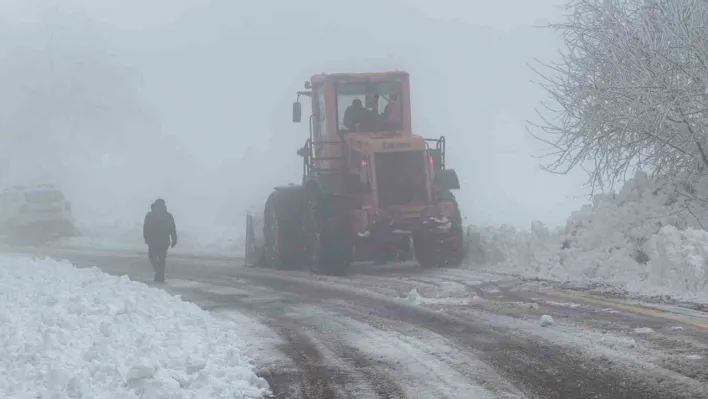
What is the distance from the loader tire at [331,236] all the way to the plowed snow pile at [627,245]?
7.92 feet

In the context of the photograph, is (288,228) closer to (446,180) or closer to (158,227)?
(158,227)

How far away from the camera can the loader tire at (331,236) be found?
51.0 ft

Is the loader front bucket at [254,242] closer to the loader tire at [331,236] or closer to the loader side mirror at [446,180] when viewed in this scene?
the loader tire at [331,236]

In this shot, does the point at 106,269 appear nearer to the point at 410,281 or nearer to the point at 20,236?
the point at 410,281

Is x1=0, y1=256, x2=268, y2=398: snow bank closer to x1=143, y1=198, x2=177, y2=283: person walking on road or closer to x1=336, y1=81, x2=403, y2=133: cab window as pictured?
x1=143, y1=198, x2=177, y2=283: person walking on road

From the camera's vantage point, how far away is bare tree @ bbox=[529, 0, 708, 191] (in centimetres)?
1321

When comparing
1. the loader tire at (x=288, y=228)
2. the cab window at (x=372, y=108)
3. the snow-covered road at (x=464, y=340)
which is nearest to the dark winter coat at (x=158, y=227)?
the loader tire at (x=288, y=228)

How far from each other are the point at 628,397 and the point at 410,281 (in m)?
7.75

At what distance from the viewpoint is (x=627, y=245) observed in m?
13.5

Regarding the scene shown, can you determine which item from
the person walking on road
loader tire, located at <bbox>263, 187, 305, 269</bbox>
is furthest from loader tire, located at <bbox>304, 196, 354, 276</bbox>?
the person walking on road

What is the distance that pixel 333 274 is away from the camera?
51.7 feet

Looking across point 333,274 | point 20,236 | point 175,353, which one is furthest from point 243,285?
point 20,236

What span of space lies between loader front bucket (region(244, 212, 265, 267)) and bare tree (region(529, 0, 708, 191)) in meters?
6.40

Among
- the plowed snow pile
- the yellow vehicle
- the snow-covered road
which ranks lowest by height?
the snow-covered road
